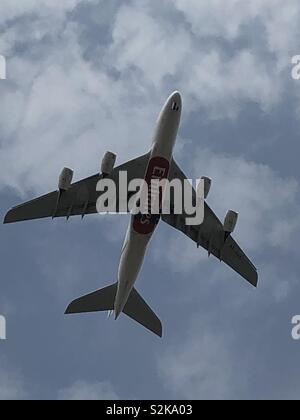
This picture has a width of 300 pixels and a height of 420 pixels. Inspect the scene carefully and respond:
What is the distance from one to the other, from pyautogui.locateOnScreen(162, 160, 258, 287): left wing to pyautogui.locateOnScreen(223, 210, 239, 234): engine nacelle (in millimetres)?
2134

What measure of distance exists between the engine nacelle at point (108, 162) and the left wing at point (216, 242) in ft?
28.1

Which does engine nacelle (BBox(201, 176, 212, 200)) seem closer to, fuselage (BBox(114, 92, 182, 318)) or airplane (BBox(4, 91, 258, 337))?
airplane (BBox(4, 91, 258, 337))

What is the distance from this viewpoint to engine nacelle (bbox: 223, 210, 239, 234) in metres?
57.7

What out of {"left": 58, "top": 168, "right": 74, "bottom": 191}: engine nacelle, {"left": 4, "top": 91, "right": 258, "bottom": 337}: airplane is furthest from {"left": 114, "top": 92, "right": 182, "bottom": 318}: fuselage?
{"left": 58, "top": 168, "right": 74, "bottom": 191}: engine nacelle

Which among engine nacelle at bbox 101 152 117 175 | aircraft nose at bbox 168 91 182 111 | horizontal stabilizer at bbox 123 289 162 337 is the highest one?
aircraft nose at bbox 168 91 182 111

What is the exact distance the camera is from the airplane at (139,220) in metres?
52.1

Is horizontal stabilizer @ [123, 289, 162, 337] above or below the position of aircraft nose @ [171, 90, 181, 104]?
below

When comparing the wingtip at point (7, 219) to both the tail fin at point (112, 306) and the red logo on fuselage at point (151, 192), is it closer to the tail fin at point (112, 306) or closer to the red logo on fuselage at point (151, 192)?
the tail fin at point (112, 306)

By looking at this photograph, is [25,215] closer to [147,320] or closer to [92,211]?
[92,211]

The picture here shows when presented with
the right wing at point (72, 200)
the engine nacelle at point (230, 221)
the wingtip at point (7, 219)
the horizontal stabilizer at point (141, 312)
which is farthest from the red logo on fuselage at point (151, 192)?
the wingtip at point (7, 219)

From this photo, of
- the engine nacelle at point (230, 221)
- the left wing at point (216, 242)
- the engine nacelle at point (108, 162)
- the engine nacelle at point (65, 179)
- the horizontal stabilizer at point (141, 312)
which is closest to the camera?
the engine nacelle at point (65, 179)
